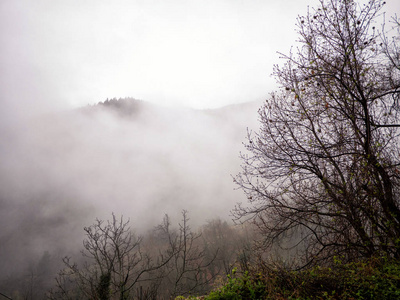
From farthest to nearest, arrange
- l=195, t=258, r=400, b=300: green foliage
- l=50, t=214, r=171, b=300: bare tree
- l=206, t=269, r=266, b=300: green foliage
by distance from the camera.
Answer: l=50, t=214, r=171, b=300: bare tree → l=206, t=269, r=266, b=300: green foliage → l=195, t=258, r=400, b=300: green foliage

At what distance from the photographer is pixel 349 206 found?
5.88 metres

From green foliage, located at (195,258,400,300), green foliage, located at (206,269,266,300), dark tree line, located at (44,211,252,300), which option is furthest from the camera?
dark tree line, located at (44,211,252,300)

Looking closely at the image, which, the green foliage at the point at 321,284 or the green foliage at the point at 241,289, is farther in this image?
the green foliage at the point at 241,289

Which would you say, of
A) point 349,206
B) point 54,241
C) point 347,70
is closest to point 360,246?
point 349,206

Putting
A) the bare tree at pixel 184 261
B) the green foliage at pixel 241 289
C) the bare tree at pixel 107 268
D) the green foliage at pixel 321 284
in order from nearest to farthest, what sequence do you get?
the green foliage at pixel 321 284, the green foliage at pixel 241 289, the bare tree at pixel 107 268, the bare tree at pixel 184 261

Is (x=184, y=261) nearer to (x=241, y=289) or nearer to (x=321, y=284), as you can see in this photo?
(x=241, y=289)

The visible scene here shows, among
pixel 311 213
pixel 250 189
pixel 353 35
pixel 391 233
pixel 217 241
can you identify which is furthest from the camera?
pixel 217 241

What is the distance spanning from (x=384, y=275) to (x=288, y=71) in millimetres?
5839

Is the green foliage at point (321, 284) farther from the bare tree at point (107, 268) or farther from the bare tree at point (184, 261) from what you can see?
the bare tree at point (107, 268)

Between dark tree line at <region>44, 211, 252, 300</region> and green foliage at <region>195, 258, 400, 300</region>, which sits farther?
dark tree line at <region>44, 211, 252, 300</region>

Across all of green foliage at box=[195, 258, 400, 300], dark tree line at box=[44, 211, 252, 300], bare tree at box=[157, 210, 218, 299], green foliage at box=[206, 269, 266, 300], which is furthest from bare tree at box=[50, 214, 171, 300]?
green foliage at box=[195, 258, 400, 300]

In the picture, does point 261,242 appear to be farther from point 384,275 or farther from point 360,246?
point 384,275

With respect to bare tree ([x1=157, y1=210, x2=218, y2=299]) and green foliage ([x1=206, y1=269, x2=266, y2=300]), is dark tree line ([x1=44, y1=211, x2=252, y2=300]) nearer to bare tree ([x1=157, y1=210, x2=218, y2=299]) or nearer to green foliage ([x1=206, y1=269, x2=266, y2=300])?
bare tree ([x1=157, y1=210, x2=218, y2=299])

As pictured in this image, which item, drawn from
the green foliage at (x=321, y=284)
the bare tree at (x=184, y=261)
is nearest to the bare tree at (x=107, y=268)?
the bare tree at (x=184, y=261)
